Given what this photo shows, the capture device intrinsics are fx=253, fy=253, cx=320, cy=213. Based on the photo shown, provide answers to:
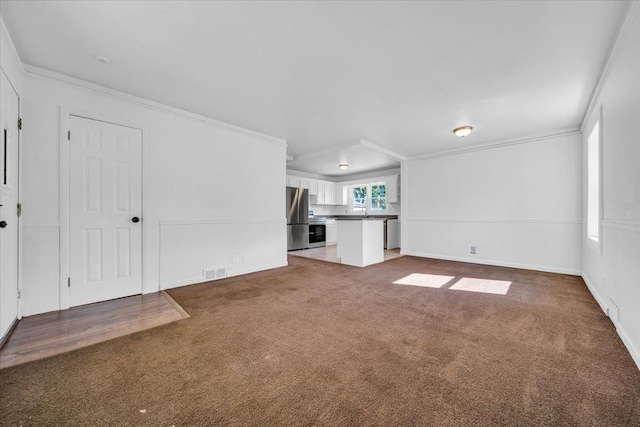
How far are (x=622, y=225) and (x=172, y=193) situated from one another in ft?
15.2

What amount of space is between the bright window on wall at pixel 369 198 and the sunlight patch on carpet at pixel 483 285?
4.30 m

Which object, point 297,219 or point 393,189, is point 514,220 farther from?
point 297,219

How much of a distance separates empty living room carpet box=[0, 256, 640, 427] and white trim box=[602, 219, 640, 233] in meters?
0.89

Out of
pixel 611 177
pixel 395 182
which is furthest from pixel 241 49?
pixel 395 182

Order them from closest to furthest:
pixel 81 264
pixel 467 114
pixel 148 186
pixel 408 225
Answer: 1. pixel 81 264
2. pixel 148 186
3. pixel 467 114
4. pixel 408 225

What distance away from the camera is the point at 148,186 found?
10.6 ft

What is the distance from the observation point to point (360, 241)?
16.0 feet


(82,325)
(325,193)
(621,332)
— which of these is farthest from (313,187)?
(621,332)

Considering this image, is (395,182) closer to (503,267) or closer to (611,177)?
(503,267)

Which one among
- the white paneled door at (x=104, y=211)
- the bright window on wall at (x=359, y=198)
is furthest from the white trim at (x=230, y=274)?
the bright window on wall at (x=359, y=198)

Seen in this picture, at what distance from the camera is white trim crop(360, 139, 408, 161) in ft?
16.1

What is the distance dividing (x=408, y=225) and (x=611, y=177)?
13.4 feet

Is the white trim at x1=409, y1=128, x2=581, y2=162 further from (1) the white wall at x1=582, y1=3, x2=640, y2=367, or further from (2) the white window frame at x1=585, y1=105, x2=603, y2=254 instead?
(1) the white wall at x1=582, y1=3, x2=640, y2=367

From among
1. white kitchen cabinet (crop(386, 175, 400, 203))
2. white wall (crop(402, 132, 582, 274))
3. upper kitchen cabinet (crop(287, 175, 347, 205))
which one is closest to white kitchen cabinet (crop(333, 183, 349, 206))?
upper kitchen cabinet (crop(287, 175, 347, 205))
